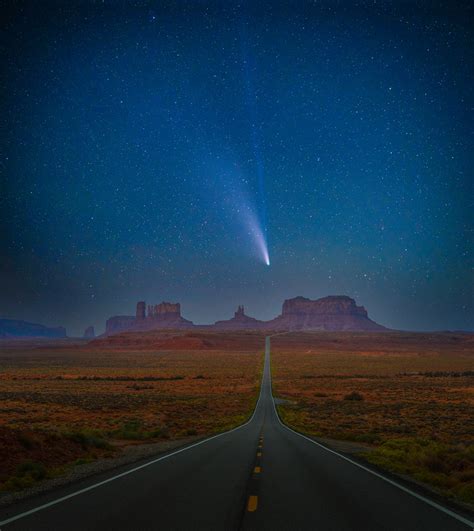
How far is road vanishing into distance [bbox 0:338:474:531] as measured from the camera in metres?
7.14

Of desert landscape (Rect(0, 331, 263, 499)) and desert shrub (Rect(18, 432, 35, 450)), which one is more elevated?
desert shrub (Rect(18, 432, 35, 450))

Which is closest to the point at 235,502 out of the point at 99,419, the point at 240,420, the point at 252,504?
the point at 252,504

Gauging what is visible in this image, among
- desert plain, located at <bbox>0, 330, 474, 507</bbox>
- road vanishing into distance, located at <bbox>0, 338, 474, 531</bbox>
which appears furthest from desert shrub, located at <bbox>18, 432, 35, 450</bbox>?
road vanishing into distance, located at <bbox>0, 338, 474, 531</bbox>

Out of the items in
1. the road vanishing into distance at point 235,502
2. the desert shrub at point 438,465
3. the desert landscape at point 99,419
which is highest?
the road vanishing into distance at point 235,502

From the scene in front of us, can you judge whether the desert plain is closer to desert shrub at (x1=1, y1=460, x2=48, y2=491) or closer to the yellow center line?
desert shrub at (x1=1, y1=460, x2=48, y2=491)

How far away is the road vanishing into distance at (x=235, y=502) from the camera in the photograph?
7137 mm

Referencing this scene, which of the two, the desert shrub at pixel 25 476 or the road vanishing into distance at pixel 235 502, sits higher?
the road vanishing into distance at pixel 235 502

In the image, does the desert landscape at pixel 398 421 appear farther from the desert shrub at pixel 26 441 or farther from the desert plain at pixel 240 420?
the desert shrub at pixel 26 441

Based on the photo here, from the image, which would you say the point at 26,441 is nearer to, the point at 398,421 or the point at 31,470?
the point at 31,470

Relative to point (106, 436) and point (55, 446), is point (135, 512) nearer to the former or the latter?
point (55, 446)

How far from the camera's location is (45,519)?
736cm

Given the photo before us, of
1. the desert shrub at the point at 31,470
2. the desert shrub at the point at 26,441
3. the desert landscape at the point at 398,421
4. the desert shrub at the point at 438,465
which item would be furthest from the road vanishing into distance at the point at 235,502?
the desert shrub at the point at 26,441

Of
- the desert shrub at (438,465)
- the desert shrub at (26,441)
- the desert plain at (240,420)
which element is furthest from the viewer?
the desert shrub at (26,441)

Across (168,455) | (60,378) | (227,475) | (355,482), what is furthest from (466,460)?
(60,378)
